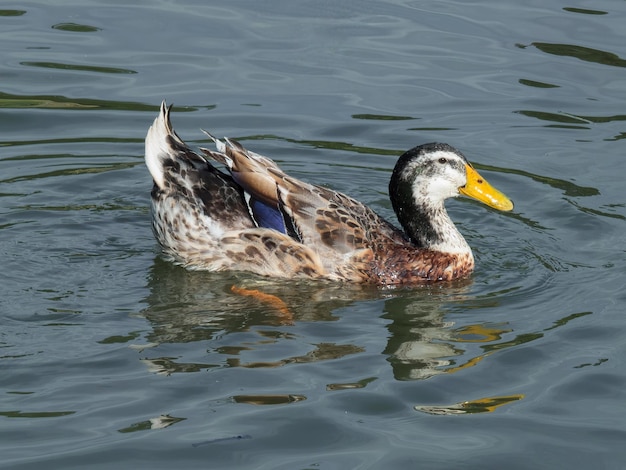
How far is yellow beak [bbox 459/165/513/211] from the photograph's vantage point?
10062 mm

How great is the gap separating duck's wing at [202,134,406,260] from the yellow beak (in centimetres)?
90

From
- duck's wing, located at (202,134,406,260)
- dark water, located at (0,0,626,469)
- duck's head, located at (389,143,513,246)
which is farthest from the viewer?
duck's head, located at (389,143,513,246)

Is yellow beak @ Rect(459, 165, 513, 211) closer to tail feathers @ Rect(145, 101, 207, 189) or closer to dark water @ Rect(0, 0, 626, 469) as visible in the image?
dark water @ Rect(0, 0, 626, 469)

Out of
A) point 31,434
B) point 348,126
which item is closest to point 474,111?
point 348,126

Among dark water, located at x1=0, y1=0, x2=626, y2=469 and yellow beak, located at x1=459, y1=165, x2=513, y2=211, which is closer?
dark water, located at x1=0, y1=0, x2=626, y2=469

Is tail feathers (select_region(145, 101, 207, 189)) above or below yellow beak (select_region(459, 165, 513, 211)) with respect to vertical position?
above

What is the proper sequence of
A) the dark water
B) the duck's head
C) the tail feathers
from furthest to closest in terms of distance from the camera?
the tail feathers, the duck's head, the dark water

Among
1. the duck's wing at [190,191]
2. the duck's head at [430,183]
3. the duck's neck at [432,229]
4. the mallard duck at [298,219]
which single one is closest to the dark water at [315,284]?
the mallard duck at [298,219]

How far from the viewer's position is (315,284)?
9750 mm

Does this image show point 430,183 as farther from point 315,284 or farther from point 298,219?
point 315,284

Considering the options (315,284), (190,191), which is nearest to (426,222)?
(315,284)

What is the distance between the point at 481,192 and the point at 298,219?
1.49 meters

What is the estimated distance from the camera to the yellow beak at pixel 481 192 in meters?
10.1

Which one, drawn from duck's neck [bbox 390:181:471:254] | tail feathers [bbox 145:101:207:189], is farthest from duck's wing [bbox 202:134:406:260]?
duck's neck [bbox 390:181:471:254]
